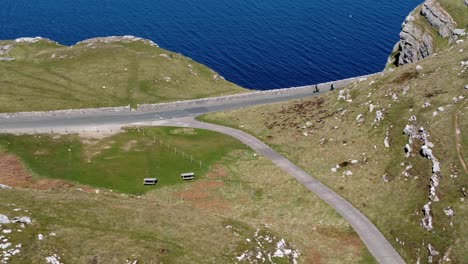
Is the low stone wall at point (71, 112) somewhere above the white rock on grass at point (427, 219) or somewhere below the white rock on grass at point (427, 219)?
above

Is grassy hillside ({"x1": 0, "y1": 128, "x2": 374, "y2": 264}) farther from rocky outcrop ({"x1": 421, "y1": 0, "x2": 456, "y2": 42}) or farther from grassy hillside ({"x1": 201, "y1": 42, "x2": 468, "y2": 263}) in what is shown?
rocky outcrop ({"x1": 421, "y1": 0, "x2": 456, "y2": 42})

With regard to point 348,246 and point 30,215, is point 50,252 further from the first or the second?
point 348,246

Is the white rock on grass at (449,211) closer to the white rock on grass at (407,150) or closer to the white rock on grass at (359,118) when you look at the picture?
the white rock on grass at (407,150)

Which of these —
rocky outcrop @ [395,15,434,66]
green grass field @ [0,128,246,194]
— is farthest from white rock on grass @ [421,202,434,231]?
rocky outcrop @ [395,15,434,66]

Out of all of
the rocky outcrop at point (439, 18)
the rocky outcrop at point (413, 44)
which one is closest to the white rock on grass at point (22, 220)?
the rocky outcrop at point (413, 44)

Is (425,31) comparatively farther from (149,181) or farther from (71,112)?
(71,112)
